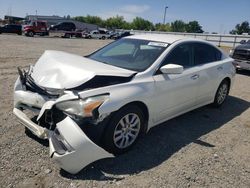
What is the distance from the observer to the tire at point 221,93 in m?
6.00

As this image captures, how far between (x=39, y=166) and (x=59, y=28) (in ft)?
137

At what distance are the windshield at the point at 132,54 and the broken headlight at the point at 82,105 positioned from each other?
1031 millimetres

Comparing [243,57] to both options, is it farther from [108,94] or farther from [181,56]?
[108,94]

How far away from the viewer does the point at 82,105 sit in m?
3.30

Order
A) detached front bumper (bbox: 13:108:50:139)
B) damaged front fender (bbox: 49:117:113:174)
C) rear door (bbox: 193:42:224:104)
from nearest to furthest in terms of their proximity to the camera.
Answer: damaged front fender (bbox: 49:117:113:174)
detached front bumper (bbox: 13:108:50:139)
rear door (bbox: 193:42:224:104)

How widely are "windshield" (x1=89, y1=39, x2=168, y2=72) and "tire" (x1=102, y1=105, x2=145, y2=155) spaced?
2.43ft

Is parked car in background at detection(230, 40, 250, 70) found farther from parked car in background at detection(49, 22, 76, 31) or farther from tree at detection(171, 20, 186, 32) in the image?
tree at detection(171, 20, 186, 32)

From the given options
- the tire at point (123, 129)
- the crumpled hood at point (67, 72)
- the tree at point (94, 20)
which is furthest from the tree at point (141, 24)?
the tire at point (123, 129)

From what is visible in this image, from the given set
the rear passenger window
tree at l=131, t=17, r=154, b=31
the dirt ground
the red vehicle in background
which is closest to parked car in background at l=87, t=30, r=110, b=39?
the red vehicle in background

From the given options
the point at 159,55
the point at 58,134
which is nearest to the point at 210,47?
the point at 159,55

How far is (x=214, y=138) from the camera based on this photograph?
4.64 metres

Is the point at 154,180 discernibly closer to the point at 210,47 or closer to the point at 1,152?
the point at 1,152

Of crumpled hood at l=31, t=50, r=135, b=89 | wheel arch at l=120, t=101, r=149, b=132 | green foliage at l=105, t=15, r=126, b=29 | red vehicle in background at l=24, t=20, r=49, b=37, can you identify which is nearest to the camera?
crumpled hood at l=31, t=50, r=135, b=89

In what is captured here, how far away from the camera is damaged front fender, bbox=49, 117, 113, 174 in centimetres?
313
